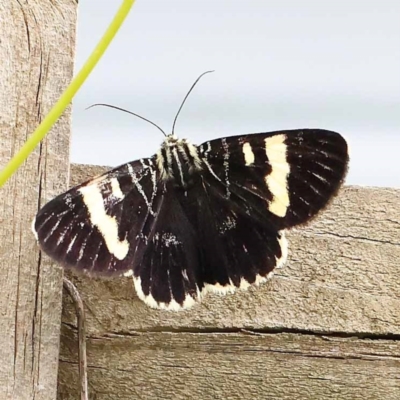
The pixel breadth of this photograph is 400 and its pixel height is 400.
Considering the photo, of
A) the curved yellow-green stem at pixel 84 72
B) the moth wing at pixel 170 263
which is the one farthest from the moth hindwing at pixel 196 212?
the curved yellow-green stem at pixel 84 72

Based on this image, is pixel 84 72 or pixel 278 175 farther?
pixel 278 175

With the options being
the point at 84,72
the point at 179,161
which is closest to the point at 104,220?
the point at 179,161

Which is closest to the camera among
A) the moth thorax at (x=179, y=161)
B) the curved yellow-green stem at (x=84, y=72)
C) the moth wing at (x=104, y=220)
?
the curved yellow-green stem at (x=84, y=72)

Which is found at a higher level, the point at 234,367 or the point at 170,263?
the point at 170,263

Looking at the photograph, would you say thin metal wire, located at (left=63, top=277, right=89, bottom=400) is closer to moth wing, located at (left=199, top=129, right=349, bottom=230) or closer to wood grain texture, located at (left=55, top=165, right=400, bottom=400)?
wood grain texture, located at (left=55, top=165, right=400, bottom=400)

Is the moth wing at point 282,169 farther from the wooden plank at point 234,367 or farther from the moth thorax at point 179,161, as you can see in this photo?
the wooden plank at point 234,367

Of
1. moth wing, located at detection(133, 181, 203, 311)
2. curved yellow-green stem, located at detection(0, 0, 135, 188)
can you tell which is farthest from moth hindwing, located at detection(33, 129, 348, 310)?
curved yellow-green stem, located at detection(0, 0, 135, 188)

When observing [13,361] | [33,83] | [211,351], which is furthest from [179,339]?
[33,83]

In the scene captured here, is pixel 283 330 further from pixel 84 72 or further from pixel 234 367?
pixel 84 72
